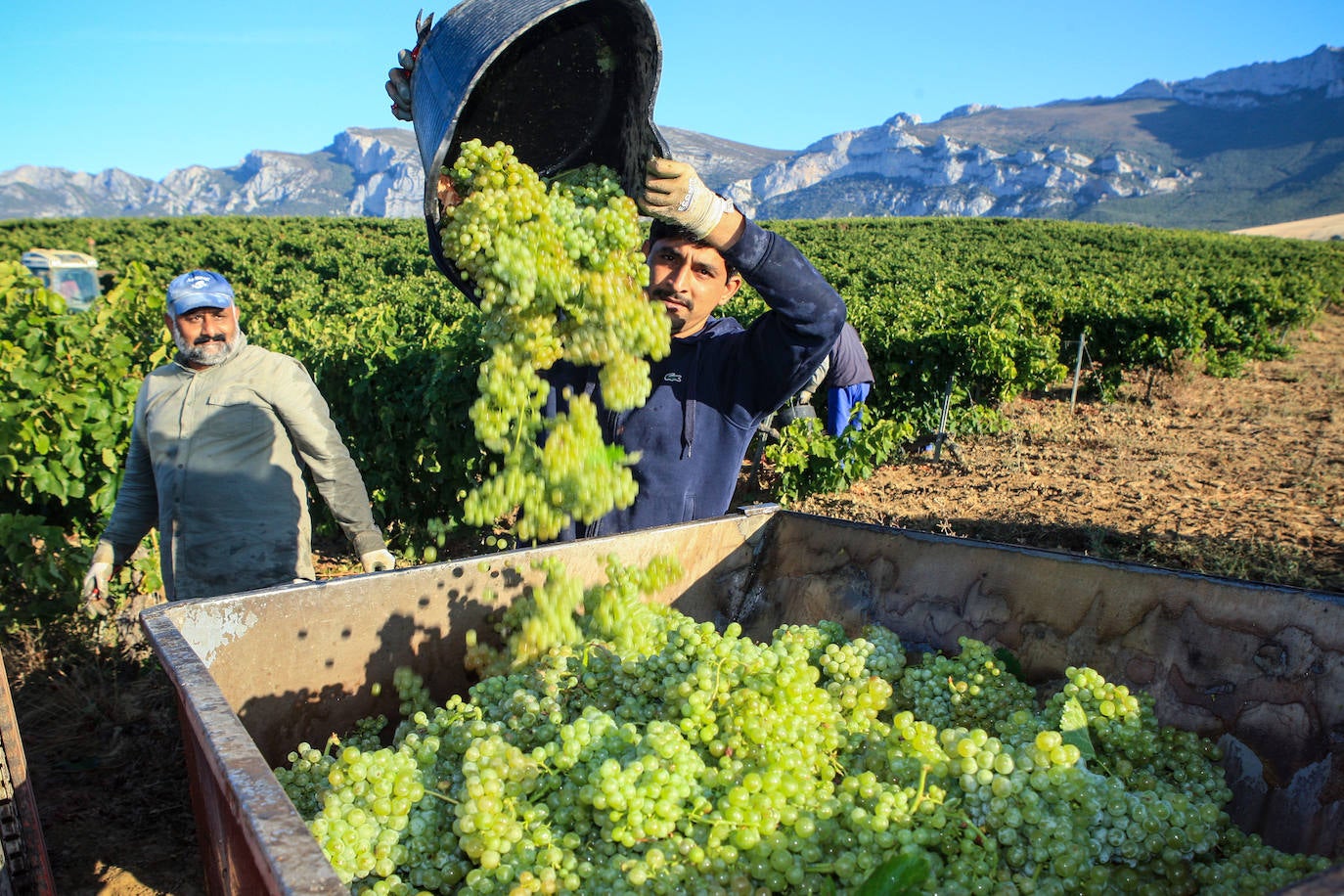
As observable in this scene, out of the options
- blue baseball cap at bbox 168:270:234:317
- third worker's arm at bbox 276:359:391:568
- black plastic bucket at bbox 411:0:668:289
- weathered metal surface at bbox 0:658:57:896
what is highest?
black plastic bucket at bbox 411:0:668:289

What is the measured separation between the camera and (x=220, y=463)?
132 inches

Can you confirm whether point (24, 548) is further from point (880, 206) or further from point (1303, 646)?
point (880, 206)

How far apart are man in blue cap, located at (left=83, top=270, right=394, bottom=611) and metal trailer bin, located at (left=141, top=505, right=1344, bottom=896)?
927 millimetres

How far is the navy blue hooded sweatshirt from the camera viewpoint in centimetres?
275

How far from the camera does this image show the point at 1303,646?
1.95m

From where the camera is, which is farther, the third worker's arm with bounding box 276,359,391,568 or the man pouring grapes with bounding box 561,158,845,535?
the third worker's arm with bounding box 276,359,391,568

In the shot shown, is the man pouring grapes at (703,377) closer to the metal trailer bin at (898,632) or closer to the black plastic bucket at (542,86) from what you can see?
the metal trailer bin at (898,632)

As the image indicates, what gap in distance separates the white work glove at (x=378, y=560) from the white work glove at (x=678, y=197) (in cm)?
164

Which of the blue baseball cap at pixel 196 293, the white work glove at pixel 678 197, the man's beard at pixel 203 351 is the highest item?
the white work glove at pixel 678 197

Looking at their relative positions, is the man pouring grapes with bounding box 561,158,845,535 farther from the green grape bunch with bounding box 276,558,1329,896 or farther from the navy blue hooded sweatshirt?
the green grape bunch with bounding box 276,558,1329,896

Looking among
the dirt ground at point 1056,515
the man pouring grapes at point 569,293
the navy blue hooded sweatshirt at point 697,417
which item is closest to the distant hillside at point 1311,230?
the dirt ground at point 1056,515

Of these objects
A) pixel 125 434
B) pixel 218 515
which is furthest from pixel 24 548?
pixel 218 515

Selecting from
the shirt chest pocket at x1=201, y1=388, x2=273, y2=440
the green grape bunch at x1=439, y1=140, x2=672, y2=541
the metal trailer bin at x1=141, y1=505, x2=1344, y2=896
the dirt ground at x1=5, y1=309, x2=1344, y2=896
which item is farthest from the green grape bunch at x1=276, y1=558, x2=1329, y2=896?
the dirt ground at x1=5, y1=309, x2=1344, y2=896

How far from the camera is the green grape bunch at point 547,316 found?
2.20 m
